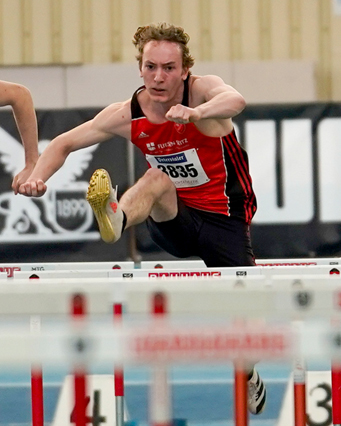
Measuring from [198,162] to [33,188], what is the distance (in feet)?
2.82

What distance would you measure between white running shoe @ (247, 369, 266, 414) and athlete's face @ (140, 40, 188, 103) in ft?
4.78

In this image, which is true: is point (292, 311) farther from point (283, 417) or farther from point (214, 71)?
point (214, 71)

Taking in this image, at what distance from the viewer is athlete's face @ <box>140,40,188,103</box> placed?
4219mm

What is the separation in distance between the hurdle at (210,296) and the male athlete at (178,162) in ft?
4.90

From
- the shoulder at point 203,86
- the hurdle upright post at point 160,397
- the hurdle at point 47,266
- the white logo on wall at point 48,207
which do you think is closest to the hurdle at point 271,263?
the hurdle at point 47,266

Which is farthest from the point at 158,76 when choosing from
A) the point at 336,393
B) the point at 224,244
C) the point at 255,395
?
the point at 336,393

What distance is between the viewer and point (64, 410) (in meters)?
4.36

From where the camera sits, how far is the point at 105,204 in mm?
3869

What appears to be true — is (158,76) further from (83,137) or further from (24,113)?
(24,113)

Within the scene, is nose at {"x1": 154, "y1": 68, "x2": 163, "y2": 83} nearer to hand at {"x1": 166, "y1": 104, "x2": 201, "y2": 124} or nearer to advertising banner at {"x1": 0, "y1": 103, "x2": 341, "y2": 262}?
hand at {"x1": 166, "y1": 104, "x2": 201, "y2": 124}

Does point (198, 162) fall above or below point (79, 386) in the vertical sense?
above

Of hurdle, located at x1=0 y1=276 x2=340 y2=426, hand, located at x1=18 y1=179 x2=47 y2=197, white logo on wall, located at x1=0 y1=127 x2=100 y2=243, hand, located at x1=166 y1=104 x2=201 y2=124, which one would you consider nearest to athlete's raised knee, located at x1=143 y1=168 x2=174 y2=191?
hand, located at x1=18 y1=179 x2=47 y2=197

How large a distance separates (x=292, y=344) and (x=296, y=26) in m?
9.08

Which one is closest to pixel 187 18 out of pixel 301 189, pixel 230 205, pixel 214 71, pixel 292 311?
pixel 214 71
